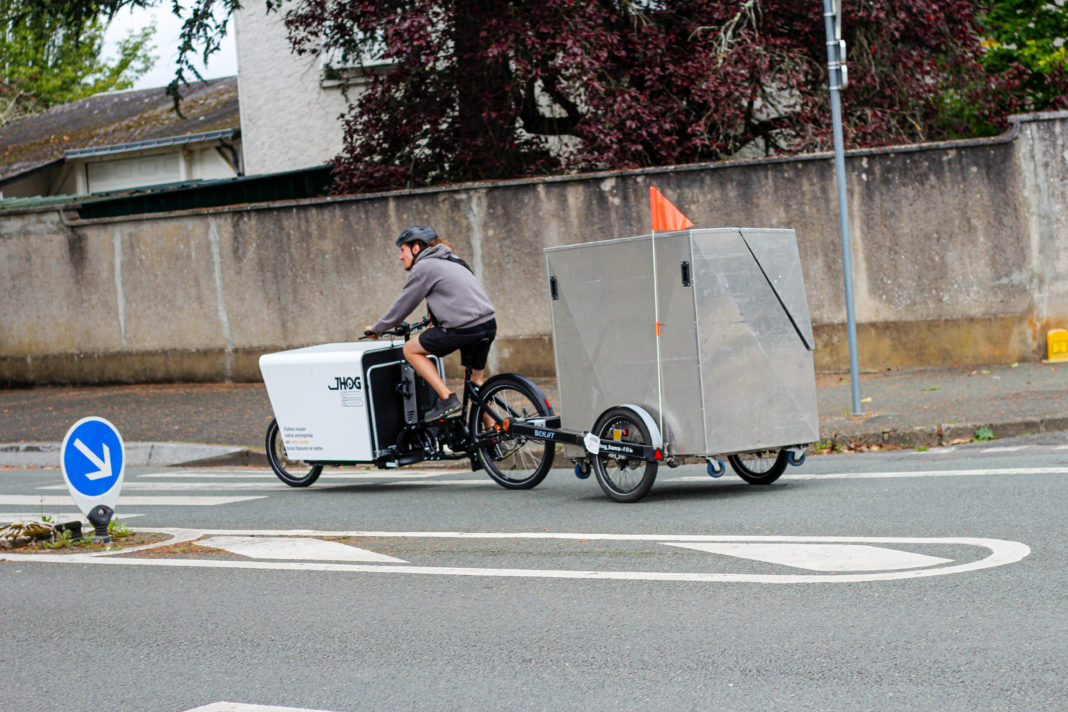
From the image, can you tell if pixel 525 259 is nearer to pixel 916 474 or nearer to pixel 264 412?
pixel 264 412

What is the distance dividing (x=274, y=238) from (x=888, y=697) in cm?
1400

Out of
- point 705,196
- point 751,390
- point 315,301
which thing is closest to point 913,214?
point 705,196

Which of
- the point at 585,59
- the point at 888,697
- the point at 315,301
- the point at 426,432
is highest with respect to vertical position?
the point at 585,59

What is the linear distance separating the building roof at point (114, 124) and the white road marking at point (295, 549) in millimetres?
21559

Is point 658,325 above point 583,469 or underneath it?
above

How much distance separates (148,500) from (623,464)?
157 inches

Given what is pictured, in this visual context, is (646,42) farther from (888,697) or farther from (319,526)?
(888,697)

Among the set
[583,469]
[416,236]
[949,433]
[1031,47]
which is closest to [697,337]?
[583,469]

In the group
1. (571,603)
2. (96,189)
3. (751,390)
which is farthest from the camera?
(96,189)

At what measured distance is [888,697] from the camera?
13.6 ft

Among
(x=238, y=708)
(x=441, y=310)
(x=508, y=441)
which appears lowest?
(x=238, y=708)

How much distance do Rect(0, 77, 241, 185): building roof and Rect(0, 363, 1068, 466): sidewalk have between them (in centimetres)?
1259

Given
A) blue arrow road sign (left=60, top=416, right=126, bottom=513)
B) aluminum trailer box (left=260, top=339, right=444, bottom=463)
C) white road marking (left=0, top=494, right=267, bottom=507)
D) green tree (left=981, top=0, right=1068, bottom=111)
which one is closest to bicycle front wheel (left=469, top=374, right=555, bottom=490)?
aluminum trailer box (left=260, top=339, right=444, bottom=463)

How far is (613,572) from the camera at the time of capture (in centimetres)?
623
